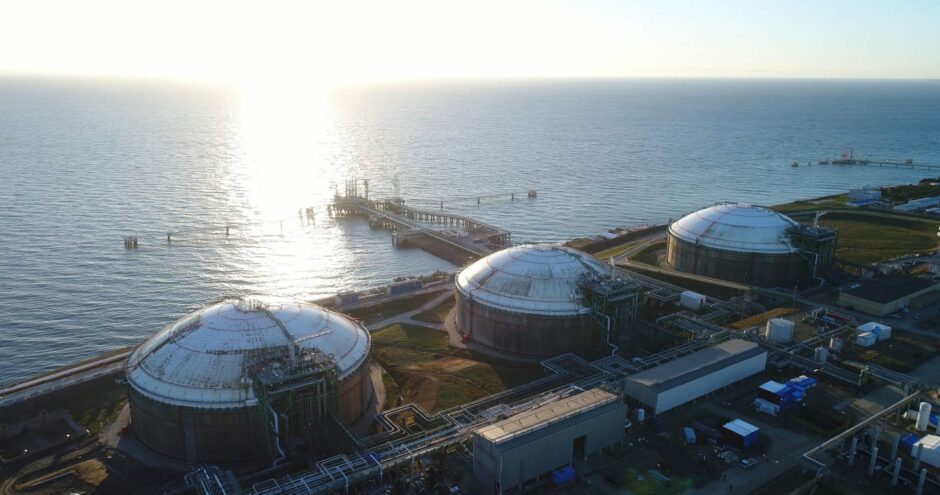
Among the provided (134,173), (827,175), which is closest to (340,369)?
(134,173)

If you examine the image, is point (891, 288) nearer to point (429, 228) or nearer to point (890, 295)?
point (890, 295)

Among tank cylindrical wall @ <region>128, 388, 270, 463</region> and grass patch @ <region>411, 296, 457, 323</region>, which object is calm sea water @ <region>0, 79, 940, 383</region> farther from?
tank cylindrical wall @ <region>128, 388, 270, 463</region>

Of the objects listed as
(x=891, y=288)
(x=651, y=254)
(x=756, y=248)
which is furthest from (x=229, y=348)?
(x=891, y=288)

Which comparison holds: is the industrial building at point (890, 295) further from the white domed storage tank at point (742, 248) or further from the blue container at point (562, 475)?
the blue container at point (562, 475)

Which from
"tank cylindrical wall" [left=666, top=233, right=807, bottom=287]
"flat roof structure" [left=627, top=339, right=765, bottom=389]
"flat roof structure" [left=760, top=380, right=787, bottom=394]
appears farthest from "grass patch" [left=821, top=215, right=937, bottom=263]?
"flat roof structure" [left=760, top=380, right=787, bottom=394]

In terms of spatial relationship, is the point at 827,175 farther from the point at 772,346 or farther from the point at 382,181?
the point at 772,346

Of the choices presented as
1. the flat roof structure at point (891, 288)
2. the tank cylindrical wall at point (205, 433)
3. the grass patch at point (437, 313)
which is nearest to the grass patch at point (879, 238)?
the flat roof structure at point (891, 288)
